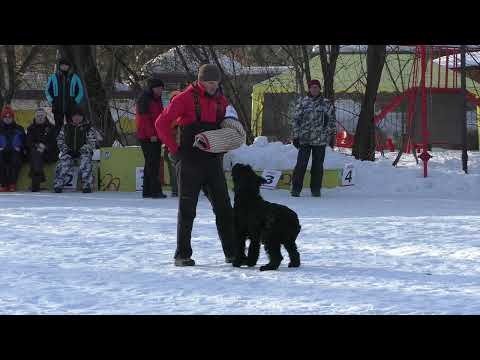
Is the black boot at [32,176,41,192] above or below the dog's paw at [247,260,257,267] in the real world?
above

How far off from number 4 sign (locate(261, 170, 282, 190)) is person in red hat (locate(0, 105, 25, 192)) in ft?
12.7

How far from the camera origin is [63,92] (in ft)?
51.9

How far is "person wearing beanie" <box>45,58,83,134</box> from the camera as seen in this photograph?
51.9 feet

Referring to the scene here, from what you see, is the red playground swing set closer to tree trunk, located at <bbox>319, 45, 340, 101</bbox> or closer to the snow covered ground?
tree trunk, located at <bbox>319, 45, 340, 101</bbox>

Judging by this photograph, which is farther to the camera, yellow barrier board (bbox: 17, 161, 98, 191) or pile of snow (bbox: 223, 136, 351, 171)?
pile of snow (bbox: 223, 136, 351, 171)

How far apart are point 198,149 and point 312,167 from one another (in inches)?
267


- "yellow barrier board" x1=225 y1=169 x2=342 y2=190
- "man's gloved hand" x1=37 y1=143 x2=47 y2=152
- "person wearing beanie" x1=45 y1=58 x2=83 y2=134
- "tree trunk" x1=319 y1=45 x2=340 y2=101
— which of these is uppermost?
"tree trunk" x1=319 y1=45 x2=340 y2=101

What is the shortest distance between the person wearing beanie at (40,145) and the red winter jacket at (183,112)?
7747 millimetres

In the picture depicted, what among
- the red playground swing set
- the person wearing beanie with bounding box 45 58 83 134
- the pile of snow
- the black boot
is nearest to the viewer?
the black boot

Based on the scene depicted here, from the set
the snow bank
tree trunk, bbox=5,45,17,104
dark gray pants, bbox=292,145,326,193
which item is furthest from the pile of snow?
tree trunk, bbox=5,45,17,104

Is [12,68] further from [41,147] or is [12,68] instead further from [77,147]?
[77,147]

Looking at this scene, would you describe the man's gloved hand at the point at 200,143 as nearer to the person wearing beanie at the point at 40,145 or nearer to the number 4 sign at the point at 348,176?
the person wearing beanie at the point at 40,145
